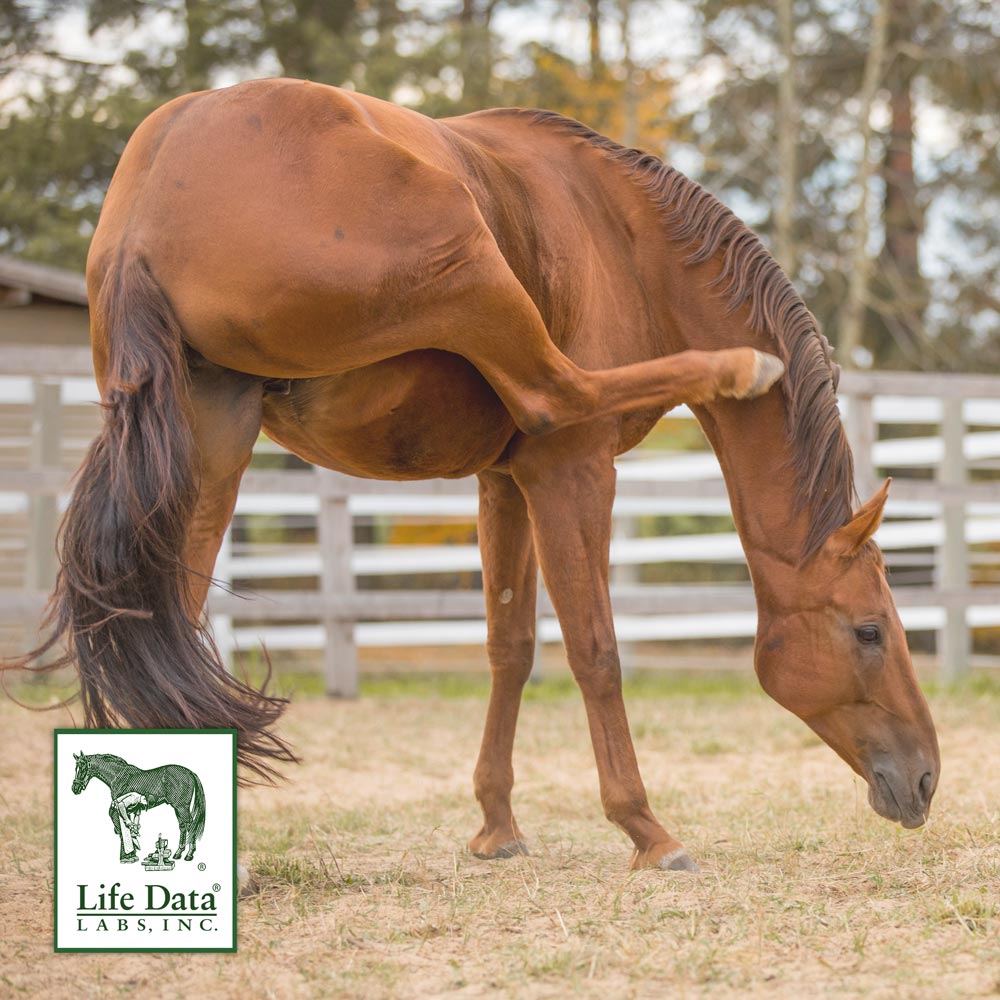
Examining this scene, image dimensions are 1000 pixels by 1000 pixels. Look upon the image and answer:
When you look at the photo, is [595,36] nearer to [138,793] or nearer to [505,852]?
[505,852]

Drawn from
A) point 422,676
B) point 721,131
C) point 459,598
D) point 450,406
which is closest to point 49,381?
point 459,598

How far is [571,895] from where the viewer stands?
2.88 metres

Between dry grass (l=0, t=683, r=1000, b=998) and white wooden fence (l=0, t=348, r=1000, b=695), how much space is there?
2.11 m

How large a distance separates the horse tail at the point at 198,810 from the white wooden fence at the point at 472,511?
4360 millimetres

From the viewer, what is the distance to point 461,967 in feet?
7.50

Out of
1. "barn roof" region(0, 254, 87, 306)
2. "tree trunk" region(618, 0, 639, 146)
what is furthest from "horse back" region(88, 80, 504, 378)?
"tree trunk" region(618, 0, 639, 146)

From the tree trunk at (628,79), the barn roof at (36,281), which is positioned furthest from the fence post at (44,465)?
the tree trunk at (628,79)

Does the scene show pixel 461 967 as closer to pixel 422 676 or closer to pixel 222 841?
pixel 222 841

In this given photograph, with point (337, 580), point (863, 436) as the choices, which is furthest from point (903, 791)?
point (863, 436)

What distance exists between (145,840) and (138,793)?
95 mm

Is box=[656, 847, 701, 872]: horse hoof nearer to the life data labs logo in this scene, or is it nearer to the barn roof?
the life data labs logo

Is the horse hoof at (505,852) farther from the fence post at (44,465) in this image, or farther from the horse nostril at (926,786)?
the fence post at (44,465)

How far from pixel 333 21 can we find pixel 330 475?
855 cm

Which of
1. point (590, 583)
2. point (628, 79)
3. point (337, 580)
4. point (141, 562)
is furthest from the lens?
point (628, 79)
